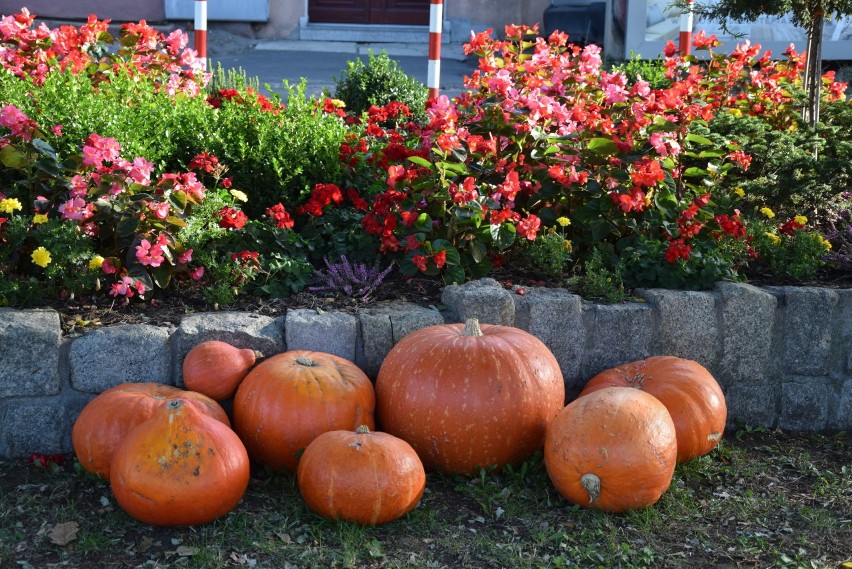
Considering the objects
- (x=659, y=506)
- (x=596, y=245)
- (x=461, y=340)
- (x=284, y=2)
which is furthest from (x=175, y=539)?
(x=284, y=2)

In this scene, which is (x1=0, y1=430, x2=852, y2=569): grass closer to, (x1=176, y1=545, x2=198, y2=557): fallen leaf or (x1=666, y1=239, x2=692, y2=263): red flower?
(x1=176, y1=545, x2=198, y2=557): fallen leaf

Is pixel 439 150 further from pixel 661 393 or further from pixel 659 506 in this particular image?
pixel 659 506

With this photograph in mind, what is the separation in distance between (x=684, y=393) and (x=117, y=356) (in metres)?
2.07

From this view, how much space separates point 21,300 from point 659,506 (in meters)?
2.45

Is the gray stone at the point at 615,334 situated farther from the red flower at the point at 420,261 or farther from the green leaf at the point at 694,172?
the green leaf at the point at 694,172

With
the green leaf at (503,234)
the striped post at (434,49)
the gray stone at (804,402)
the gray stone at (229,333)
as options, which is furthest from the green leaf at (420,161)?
the striped post at (434,49)

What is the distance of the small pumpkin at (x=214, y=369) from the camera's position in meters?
3.53

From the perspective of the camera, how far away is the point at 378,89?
6.83m

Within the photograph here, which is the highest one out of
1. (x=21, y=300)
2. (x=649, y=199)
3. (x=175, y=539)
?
(x=649, y=199)

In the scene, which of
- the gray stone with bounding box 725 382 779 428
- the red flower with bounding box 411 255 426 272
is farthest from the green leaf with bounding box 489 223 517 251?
the gray stone with bounding box 725 382 779 428

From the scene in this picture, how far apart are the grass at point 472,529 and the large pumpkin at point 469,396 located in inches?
4.1

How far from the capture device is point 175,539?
3.07 meters

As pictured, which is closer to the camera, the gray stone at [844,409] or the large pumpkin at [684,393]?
the large pumpkin at [684,393]

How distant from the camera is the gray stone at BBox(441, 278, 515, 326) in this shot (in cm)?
380
